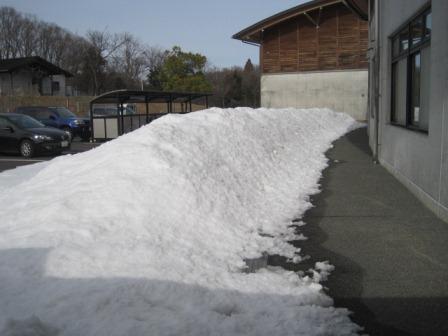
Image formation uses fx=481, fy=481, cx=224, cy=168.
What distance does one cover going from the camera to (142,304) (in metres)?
3.57

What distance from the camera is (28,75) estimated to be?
171 feet

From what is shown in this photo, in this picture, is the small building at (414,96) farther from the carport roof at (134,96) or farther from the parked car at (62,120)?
the parked car at (62,120)

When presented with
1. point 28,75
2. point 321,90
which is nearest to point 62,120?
point 321,90

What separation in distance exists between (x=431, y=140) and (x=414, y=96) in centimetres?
210

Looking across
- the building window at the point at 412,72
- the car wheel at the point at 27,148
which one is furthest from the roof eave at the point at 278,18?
the building window at the point at 412,72

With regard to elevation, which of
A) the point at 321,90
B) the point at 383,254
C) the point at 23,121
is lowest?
the point at 383,254

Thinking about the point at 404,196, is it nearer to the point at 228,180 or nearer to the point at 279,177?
the point at 279,177

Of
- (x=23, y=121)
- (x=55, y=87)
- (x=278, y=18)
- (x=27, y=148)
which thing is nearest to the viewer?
(x=27, y=148)

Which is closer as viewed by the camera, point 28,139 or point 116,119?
point 28,139

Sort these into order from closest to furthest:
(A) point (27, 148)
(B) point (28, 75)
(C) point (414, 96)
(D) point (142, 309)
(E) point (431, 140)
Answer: (D) point (142, 309) → (E) point (431, 140) → (C) point (414, 96) → (A) point (27, 148) → (B) point (28, 75)

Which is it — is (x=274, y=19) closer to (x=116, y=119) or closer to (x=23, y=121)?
→ (x=116, y=119)

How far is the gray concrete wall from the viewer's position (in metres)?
6.03

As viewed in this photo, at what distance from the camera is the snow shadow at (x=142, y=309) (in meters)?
3.21

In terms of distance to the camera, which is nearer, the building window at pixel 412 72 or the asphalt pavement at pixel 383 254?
the asphalt pavement at pixel 383 254
